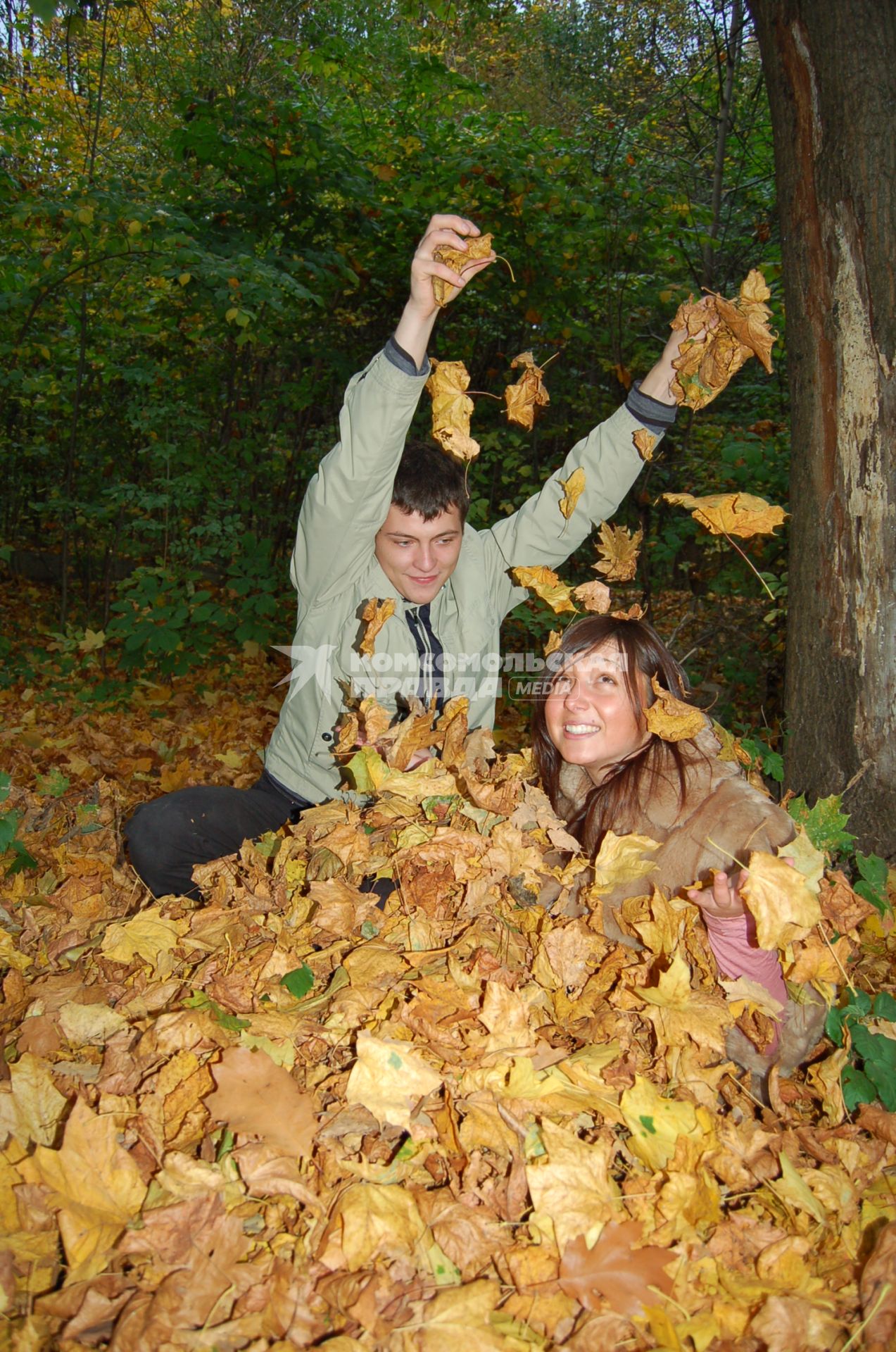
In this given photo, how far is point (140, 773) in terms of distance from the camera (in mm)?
4141

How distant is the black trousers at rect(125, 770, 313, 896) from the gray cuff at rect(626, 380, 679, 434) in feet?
4.74

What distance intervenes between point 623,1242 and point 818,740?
1.66 metres

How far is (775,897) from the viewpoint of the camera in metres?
1.60

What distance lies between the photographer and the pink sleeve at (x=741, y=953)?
5.74 ft

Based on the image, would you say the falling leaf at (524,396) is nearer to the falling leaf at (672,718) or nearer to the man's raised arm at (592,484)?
the man's raised arm at (592,484)

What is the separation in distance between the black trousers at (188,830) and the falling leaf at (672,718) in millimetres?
1042

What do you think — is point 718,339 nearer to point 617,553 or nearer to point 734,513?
point 734,513

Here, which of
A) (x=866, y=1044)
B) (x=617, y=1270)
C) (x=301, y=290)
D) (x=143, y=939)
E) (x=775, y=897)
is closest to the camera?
(x=617, y=1270)

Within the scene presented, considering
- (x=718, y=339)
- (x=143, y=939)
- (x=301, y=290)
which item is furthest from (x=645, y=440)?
(x=301, y=290)

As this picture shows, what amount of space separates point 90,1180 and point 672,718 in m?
1.42

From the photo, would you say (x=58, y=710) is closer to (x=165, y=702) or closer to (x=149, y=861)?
(x=165, y=702)

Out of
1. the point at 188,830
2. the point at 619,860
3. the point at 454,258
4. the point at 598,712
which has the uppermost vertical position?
the point at 454,258

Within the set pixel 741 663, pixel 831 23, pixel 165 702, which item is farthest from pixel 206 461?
pixel 831 23

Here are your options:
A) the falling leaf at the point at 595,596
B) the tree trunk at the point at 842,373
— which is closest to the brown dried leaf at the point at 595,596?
the falling leaf at the point at 595,596
